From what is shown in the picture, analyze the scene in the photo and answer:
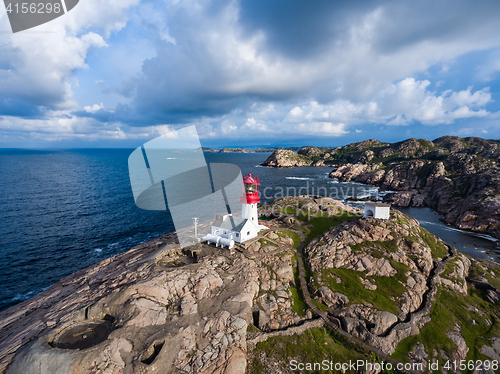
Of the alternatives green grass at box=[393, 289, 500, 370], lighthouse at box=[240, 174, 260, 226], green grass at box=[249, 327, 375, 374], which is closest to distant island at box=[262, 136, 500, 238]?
green grass at box=[393, 289, 500, 370]

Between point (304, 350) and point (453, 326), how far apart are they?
53.7 feet

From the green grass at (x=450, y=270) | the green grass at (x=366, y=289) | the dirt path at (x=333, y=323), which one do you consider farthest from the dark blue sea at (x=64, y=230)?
the green grass at (x=366, y=289)

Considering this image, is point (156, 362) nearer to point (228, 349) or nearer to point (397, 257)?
point (228, 349)

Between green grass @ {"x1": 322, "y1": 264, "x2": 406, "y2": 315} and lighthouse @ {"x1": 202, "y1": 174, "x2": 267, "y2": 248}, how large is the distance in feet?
38.0

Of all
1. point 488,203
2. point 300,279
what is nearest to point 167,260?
point 300,279

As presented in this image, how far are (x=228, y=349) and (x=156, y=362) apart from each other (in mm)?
5821

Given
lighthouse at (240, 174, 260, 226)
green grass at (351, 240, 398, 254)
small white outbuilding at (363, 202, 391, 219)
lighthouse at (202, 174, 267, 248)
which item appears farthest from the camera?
lighthouse at (240, 174, 260, 226)

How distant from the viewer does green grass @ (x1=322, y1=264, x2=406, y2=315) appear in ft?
77.3

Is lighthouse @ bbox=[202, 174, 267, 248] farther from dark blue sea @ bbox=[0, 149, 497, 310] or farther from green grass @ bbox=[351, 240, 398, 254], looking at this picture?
dark blue sea @ bbox=[0, 149, 497, 310]

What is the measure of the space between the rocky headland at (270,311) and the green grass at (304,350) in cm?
9

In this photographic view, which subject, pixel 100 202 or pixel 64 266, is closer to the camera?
pixel 64 266

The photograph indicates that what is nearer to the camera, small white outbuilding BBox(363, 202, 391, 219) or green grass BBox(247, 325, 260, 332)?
green grass BBox(247, 325, 260, 332)

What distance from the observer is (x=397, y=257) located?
28.2 metres

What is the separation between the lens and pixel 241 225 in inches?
1239
